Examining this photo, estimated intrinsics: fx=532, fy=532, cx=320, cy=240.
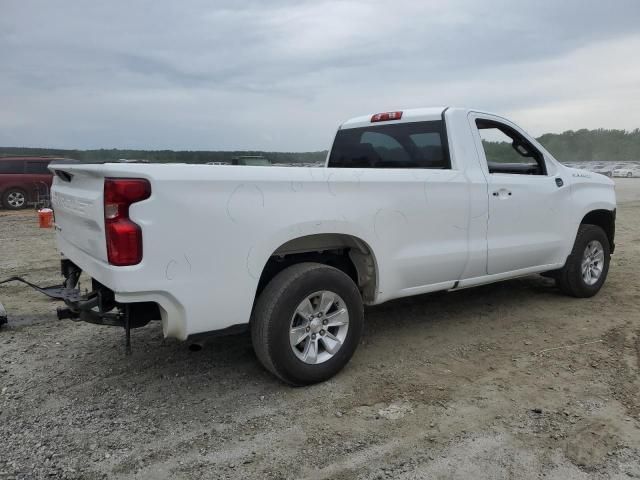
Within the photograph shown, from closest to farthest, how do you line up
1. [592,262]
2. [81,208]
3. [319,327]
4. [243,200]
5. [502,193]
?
1. [243,200]
2. [81,208]
3. [319,327]
4. [502,193]
5. [592,262]

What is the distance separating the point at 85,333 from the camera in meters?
4.71

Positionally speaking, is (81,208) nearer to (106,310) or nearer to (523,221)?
(106,310)

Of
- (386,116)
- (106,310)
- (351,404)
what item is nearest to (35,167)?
(386,116)

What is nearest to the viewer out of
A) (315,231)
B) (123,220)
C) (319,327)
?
(123,220)

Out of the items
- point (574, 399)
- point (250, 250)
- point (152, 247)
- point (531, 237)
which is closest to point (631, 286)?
point (531, 237)

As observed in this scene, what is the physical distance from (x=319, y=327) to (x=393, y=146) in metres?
2.07

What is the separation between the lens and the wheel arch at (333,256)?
12.0 ft

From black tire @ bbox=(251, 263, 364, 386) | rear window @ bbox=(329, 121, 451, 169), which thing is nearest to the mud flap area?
black tire @ bbox=(251, 263, 364, 386)

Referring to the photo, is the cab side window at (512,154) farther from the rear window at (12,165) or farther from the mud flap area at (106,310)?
the rear window at (12,165)

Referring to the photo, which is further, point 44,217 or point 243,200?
point 44,217

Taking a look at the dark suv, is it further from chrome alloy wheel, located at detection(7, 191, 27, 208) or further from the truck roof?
the truck roof

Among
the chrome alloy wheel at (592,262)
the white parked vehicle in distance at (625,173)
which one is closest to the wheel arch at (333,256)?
the chrome alloy wheel at (592,262)

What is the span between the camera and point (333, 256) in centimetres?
410

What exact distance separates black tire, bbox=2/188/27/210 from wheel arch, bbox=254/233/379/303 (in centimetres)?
1717
